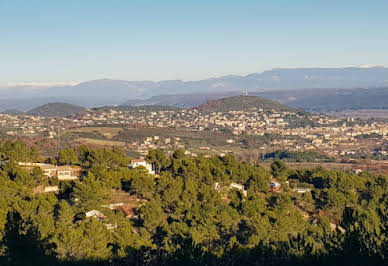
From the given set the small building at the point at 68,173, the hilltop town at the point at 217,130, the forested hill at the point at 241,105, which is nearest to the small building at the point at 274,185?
the small building at the point at 68,173

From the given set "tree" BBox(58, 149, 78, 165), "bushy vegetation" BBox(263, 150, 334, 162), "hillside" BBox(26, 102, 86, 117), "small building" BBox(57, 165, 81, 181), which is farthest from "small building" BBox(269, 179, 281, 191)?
"hillside" BBox(26, 102, 86, 117)

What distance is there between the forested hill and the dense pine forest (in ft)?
393

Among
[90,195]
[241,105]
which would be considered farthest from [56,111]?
[90,195]

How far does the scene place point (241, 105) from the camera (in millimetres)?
163625

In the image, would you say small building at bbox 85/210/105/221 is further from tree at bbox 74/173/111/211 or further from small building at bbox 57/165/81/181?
small building at bbox 57/165/81/181

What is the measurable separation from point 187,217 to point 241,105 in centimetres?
14151

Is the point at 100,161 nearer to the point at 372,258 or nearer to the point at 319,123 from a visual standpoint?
the point at 372,258

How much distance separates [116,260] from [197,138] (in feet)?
255

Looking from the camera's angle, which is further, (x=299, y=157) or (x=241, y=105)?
(x=241, y=105)

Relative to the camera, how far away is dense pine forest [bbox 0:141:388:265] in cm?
1761

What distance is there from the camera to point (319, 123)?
134625 mm

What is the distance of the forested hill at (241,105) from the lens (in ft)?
522

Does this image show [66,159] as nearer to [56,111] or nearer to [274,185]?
[274,185]

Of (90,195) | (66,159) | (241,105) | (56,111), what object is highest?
(90,195)
